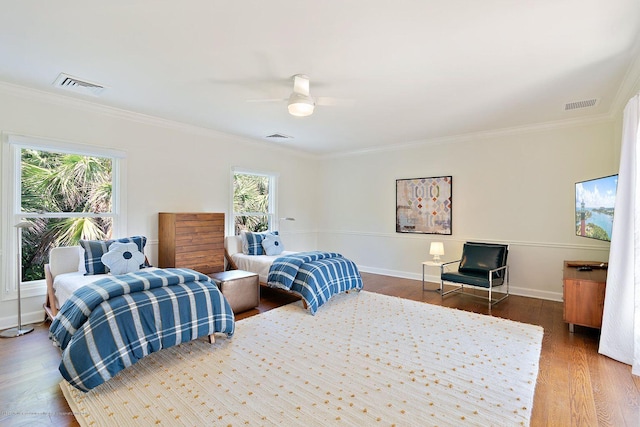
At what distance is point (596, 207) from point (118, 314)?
187 inches

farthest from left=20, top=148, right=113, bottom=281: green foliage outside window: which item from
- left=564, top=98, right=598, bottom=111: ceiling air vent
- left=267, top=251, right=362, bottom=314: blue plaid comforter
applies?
left=564, top=98, right=598, bottom=111: ceiling air vent

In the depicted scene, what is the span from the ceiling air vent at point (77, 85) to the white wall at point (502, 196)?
15.0 ft

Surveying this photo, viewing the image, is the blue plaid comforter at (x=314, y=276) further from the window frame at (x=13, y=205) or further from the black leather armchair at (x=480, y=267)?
the window frame at (x=13, y=205)

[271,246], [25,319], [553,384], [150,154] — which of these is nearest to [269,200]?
[271,246]

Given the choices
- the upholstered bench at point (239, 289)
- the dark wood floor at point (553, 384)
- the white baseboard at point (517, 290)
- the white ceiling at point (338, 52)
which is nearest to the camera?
the dark wood floor at point (553, 384)

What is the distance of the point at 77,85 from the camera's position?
3357 mm

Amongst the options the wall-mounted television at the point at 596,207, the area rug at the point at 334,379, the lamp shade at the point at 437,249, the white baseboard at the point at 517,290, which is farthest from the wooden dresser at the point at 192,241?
A: the wall-mounted television at the point at 596,207

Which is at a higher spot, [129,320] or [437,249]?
[437,249]

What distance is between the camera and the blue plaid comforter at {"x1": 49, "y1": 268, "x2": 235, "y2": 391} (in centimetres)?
219

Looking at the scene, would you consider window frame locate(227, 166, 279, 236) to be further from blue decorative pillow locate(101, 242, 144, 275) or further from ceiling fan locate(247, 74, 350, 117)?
ceiling fan locate(247, 74, 350, 117)

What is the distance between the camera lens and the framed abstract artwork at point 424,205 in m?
5.59

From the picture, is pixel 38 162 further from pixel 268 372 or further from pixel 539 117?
pixel 539 117

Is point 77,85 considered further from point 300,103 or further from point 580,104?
point 580,104

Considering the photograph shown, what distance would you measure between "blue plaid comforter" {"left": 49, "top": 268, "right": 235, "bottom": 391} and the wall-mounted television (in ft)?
12.6
